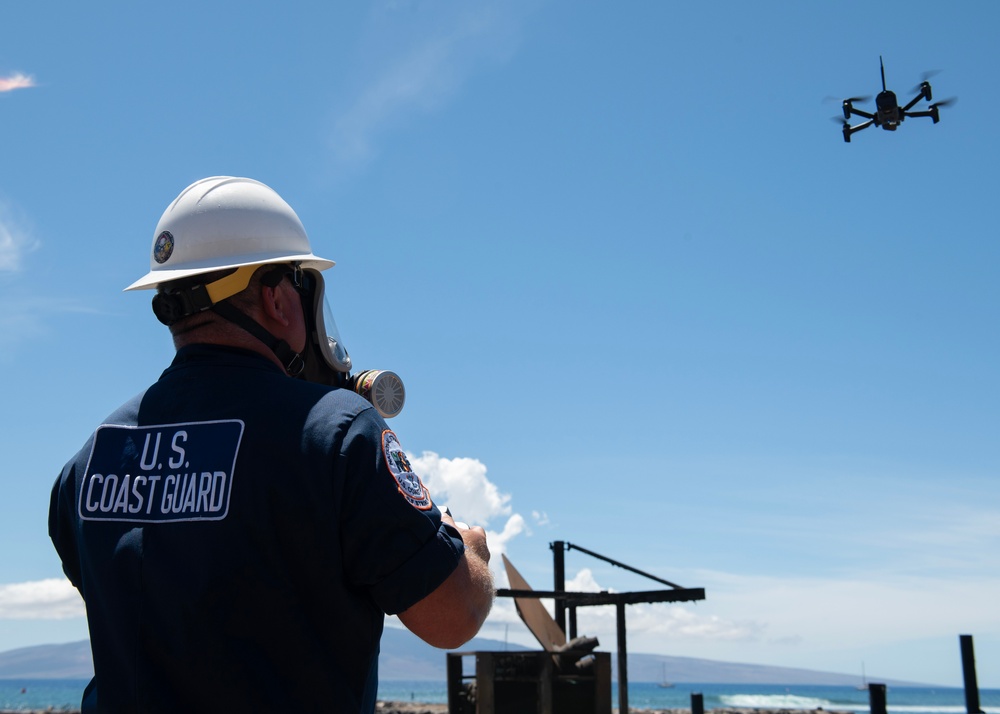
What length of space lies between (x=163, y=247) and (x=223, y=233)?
191 millimetres

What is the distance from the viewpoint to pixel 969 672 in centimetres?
1800

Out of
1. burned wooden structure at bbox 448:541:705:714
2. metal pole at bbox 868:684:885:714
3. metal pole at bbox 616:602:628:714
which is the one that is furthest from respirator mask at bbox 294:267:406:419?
metal pole at bbox 868:684:885:714

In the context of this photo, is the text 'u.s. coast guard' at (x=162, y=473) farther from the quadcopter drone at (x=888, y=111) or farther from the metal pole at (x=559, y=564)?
the quadcopter drone at (x=888, y=111)

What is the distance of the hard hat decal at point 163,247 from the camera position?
8.01 ft

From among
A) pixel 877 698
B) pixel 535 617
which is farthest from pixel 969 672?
pixel 535 617

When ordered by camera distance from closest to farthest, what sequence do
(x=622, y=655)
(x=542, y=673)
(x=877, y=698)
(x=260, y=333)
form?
(x=260, y=333) < (x=542, y=673) < (x=622, y=655) < (x=877, y=698)

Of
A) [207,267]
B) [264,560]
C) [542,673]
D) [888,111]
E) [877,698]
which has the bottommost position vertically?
[877,698]

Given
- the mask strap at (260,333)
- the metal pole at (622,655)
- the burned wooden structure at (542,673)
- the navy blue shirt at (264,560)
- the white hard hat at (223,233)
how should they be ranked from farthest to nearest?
the metal pole at (622,655), the burned wooden structure at (542,673), the white hard hat at (223,233), the mask strap at (260,333), the navy blue shirt at (264,560)

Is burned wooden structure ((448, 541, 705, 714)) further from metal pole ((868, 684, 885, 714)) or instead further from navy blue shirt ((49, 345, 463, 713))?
metal pole ((868, 684, 885, 714))

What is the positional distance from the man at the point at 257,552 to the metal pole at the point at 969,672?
18706 mm

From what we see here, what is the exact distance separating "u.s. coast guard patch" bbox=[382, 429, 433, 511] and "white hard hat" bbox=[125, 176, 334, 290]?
625 mm

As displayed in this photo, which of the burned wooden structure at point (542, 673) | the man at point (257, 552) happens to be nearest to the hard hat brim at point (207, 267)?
the man at point (257, 552)

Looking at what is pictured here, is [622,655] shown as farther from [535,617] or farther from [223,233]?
[223,233]

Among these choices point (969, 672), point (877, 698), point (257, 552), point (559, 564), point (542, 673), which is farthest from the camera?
point (969, 672)
